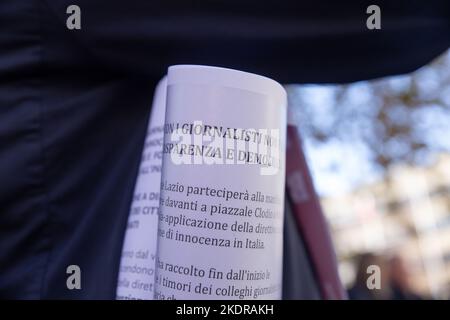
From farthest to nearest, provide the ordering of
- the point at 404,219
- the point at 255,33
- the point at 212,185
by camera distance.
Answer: the point at 404,219, the point at 255,33, the point at 212,185

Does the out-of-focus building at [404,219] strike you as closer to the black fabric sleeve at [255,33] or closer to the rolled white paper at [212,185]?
the black fabric sleeve at [255,33]

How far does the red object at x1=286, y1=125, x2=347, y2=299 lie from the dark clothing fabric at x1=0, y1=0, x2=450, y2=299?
112mm

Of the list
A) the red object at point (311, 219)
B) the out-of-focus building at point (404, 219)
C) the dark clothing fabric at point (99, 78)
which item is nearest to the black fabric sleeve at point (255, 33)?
the dark clothing fabric at point (99, 78)

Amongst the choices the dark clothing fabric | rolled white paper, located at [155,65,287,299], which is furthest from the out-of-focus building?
rolled white paper, located at [155,65,287,299]

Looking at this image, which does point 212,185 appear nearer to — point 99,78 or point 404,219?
point 99,78

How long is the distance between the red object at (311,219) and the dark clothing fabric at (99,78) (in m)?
0.11

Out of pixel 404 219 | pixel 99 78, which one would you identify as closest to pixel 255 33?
pixel 99 78

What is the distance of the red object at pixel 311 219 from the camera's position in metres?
0.64

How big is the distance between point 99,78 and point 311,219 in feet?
1.13

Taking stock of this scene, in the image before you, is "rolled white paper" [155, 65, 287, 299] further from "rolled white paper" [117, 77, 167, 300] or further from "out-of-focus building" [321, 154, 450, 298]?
"out-of-focus building" [321, 154, 450, 298]

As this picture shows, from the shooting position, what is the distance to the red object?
64cm

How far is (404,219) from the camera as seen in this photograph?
5.88 m
